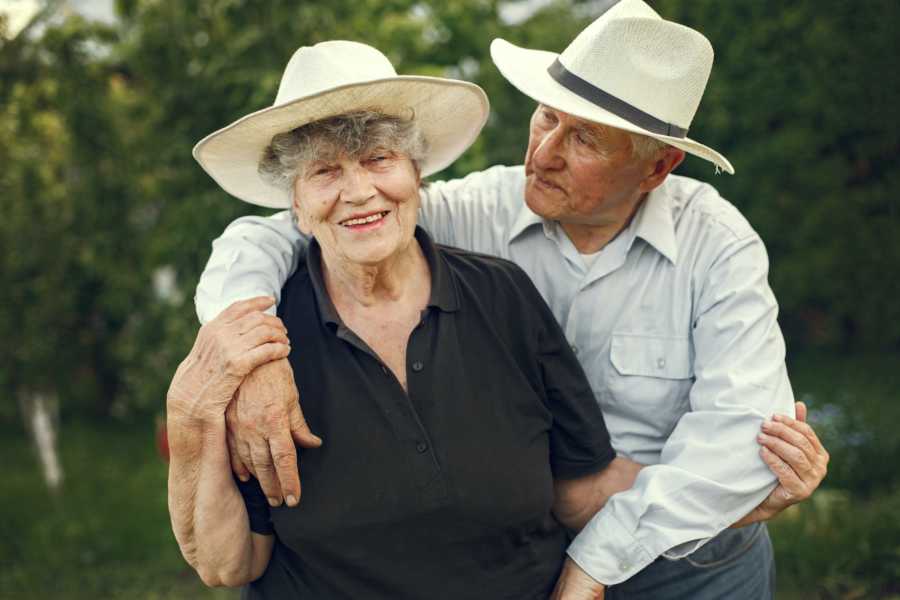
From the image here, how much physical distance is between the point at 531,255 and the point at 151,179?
3.02m

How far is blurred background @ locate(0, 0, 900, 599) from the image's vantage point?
15.2ft

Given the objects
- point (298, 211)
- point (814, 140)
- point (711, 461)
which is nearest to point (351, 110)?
point (298, 211)

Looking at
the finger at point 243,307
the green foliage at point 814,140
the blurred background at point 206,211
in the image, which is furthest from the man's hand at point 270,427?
the green foliage at point 814,140

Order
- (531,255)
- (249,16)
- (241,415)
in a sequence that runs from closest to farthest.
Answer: (241,415) < (531,255) < (249,16)

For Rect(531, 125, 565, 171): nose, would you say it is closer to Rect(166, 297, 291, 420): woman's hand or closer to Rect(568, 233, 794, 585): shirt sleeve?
Rect(568, 233, 794, 585): shirt sleeve

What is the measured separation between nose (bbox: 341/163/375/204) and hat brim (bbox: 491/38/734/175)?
1.76 ft

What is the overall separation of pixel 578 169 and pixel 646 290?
369 millimetres

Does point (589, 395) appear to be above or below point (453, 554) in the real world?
above

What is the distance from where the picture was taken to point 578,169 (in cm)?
257

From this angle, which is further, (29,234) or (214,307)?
(29,234)

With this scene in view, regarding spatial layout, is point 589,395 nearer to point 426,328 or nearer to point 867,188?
point 426,328

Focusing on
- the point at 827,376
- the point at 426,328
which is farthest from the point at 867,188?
the point at 426,328

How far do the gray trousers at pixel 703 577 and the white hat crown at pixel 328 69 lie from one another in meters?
1.45

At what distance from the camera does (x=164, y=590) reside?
16.5ft
